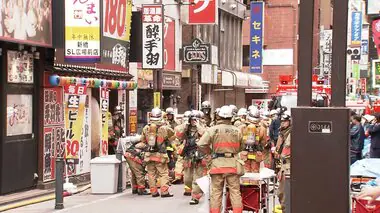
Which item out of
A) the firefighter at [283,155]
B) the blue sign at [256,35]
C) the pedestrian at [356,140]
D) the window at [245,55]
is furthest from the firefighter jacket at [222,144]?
the window at [245,55]

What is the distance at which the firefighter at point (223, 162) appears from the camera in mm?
10789

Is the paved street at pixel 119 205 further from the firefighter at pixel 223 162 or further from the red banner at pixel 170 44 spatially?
the red banner at pixel 170 44

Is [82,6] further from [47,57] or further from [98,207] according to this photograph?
[98,207]

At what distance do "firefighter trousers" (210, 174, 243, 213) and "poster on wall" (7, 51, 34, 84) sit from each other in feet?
19.8

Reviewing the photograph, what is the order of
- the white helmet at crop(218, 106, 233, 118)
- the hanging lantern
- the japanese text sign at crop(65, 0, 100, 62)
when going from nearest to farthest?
the white helmet at crop(218, 106, 233, 118), the japanese text sign at crop(65, 0, 100, 62), the hanging lantern

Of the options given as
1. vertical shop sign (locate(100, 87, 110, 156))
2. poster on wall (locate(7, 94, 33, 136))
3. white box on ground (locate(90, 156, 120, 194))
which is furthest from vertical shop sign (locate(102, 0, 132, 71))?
white box on ground (locate(90, 156, 120, 194))

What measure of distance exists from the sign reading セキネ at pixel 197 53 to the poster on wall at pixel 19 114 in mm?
13221

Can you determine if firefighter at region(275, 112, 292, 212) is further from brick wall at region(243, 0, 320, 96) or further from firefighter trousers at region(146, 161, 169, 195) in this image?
brick wall at region(243, 0, 320, 96)

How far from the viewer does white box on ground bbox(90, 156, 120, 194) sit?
52.5ft

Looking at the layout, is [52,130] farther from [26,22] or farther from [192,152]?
[192,152]

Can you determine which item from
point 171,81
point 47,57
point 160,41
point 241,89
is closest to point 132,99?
point 160,41

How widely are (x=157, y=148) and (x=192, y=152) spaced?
0.82 metres

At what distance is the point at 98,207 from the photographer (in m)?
13.9

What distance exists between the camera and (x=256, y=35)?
40.6m
